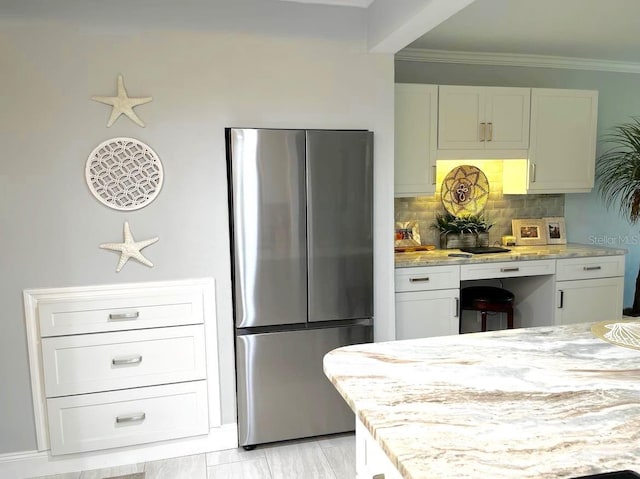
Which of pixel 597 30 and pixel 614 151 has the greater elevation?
pixel 597 30

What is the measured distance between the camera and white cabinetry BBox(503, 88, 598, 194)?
3604 mm

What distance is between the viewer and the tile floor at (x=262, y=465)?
2525mm

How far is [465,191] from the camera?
3898 millimetres

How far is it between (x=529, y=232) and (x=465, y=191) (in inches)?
24.5

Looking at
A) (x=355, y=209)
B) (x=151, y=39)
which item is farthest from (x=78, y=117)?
(x=355, y=209)

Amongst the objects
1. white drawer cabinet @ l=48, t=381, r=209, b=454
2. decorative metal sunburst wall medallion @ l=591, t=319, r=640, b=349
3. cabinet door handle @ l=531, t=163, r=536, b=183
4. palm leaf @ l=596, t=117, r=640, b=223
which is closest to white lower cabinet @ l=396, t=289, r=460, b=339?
cabinet door handle @ l=531, t=163, r=536, b=183

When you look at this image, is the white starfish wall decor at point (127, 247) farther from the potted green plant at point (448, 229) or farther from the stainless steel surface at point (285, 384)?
the potted green plant at point (448, 229)

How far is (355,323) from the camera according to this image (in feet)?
9.31

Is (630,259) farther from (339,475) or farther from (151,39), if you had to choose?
(151,39)

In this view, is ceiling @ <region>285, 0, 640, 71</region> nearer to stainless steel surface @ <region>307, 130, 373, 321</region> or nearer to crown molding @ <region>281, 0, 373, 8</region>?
crown molding @ <region>281, 0, 373, 8</region>

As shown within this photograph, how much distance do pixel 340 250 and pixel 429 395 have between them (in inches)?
62.8

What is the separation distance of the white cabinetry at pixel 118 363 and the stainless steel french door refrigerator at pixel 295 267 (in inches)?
9.9

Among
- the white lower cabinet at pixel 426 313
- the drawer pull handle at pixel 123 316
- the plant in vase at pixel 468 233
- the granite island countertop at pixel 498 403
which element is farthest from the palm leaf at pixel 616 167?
the drawer pull handle at pixel 123 316

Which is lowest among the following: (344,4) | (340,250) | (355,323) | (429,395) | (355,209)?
(355,323)
